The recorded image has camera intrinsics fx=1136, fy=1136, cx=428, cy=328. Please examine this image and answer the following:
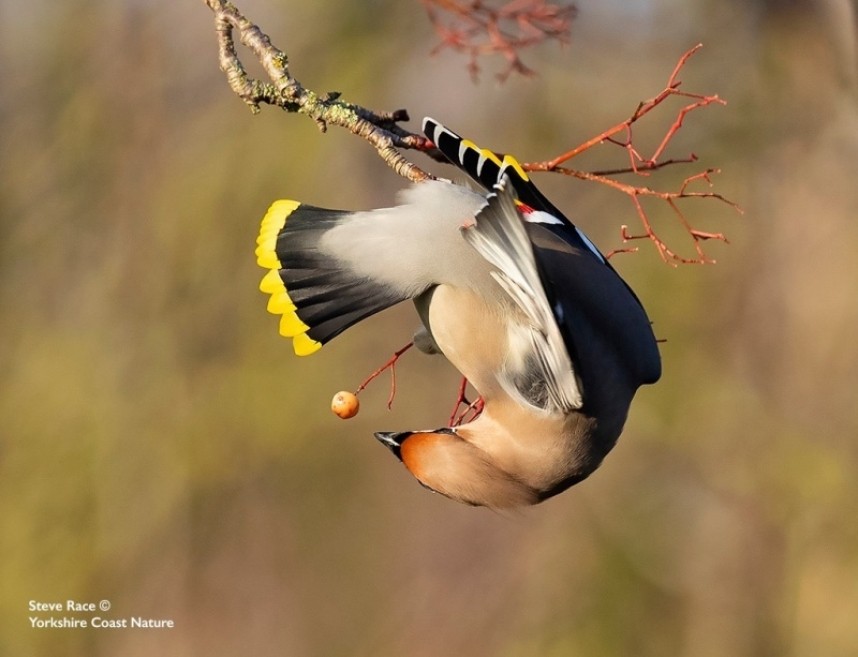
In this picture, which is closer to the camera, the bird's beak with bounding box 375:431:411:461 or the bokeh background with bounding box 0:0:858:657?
the bird's beak with bounding box 375:431:411:461

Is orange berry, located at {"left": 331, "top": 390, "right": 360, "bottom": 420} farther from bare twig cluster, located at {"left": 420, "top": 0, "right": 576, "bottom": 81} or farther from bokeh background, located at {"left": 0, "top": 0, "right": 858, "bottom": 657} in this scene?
bokeh background, located at {"left": 0, "top": 0, "right": 858, "bottom": 657}

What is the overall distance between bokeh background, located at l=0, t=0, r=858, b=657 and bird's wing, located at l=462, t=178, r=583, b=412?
397 cm

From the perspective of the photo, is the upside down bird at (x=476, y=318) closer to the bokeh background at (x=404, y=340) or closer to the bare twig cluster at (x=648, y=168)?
the bare twig cluster at (x=648, y=168)

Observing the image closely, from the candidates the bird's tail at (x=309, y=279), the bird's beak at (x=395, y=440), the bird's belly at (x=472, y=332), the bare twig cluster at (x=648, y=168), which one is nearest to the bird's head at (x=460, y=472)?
the bird's beak at (x=395, y=440)

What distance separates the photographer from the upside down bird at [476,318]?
243 centimetres

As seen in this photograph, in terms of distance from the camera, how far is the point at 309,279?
103 inches

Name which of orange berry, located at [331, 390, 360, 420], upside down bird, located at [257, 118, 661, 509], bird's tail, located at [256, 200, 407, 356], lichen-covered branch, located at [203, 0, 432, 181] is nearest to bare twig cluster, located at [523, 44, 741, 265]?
upside down bird, located at [257, 118, 661, 509]

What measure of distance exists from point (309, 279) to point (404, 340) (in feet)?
13.4

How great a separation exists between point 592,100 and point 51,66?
3.11 m

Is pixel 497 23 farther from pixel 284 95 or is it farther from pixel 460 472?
pixel 460 472

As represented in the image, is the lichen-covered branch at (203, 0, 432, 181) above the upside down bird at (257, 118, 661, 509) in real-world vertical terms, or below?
above

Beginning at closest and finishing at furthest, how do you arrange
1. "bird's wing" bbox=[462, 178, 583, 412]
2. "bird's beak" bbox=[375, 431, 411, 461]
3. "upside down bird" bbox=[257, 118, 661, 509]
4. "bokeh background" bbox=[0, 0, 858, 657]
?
"bird's wing" bbox=[462, 178, 583, 412]
"upside down bird" bbox=[257, 118, 661, 509]
"bird's beak" bbox=[375, 431, 411, 461]
"bokeh background" bbox=[0, 0, 858, 657]

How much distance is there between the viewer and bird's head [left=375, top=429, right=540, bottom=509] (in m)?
2.46

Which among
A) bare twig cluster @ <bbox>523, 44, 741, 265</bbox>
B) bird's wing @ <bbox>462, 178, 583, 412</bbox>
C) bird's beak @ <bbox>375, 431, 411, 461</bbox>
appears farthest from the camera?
bird's beak @ <bbox>375, 431, 411, 461</bbox>
